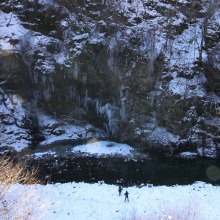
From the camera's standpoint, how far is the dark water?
16.6 metres

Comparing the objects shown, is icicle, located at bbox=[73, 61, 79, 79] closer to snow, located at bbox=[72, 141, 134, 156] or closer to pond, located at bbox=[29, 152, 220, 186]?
snow, located at bbox=[72, 141, 134, 156]

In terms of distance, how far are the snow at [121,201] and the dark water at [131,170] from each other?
2.79 ft

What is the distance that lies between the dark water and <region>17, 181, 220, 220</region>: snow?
851 mm

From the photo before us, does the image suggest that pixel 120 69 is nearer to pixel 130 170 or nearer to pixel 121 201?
pixel 130 170

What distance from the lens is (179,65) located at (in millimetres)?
21969

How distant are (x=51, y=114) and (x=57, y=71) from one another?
13.1ft

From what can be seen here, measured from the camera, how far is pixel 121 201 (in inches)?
558

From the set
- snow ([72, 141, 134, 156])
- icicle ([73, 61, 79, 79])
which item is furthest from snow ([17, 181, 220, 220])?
icicle ([73, 61, 79, 79])

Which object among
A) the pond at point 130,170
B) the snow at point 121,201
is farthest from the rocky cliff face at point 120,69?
the snow at point 121,201

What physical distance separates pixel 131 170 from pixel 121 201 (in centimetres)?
387

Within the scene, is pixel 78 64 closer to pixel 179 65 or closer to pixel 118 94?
pixel 118 94

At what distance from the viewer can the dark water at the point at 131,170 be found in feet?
54.4

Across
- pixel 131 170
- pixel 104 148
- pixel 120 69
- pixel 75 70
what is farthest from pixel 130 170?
pixel 75 70

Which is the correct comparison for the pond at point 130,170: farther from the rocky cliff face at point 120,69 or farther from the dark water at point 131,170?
the rocky cliff face at point 120,69
